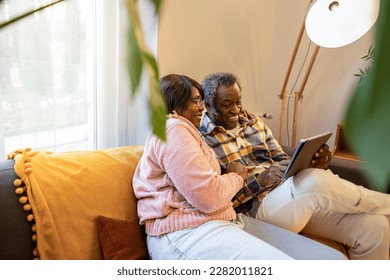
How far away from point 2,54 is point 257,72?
6.35ft

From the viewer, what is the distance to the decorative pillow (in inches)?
40.9

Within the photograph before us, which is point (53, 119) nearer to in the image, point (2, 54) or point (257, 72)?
point (2, 54)

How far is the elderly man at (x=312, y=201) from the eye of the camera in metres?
1.26

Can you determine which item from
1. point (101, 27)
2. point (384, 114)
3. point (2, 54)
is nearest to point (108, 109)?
point (101, 27)

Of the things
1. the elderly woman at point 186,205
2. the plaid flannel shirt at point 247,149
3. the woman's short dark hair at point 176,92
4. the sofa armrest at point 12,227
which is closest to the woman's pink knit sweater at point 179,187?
the elderly woman at point 186,205

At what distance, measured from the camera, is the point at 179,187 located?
104cm

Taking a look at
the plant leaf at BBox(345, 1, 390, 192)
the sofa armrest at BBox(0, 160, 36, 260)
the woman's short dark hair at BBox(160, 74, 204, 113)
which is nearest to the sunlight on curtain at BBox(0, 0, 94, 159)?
the sofa armrest at BBox(0, 160, 36, 260)

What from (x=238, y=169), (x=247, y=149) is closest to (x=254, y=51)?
(x=247, y=149)

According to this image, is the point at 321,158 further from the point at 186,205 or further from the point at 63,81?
the point at 63,81

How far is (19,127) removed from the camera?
1.22 meters

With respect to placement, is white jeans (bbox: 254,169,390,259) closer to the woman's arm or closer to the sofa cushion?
the woman's arm

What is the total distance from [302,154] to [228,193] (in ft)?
1.14

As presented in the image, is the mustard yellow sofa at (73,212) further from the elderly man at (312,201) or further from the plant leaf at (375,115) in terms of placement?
the plant leaf at (375,115)

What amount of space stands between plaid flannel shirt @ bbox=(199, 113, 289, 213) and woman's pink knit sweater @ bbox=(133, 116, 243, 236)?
0.24m
